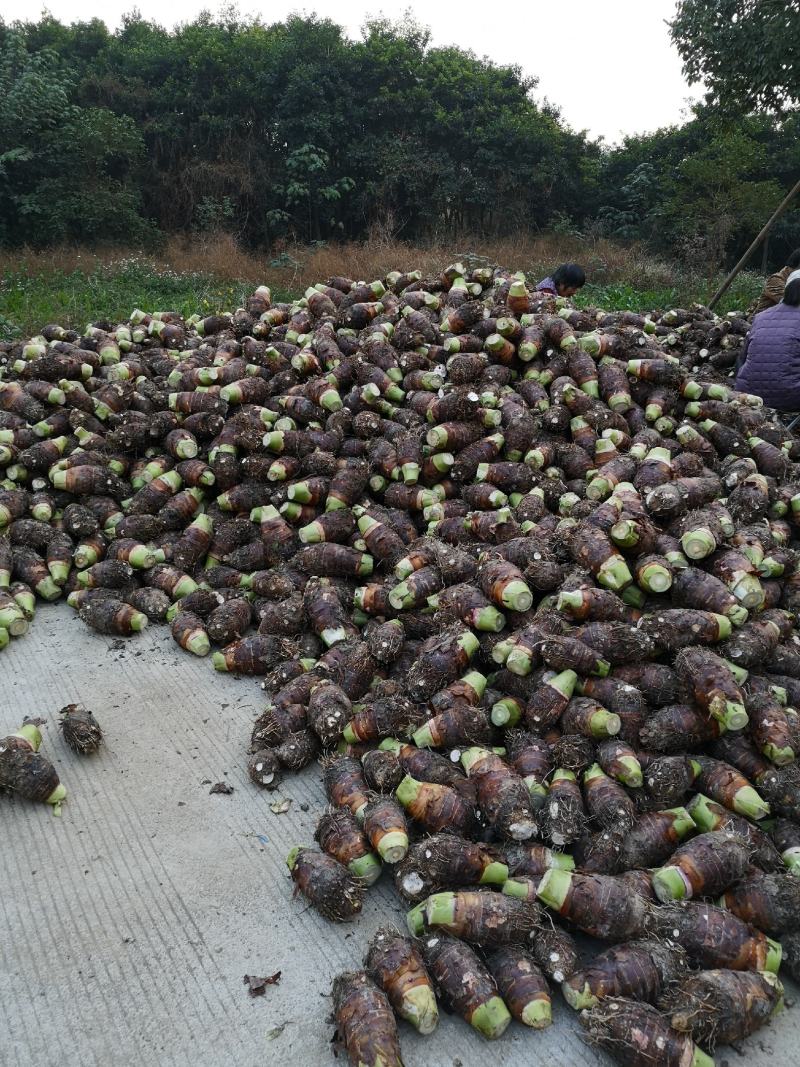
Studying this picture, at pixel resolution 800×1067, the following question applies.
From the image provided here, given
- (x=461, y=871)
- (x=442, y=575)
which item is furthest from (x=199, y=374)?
(x=461, y=871)

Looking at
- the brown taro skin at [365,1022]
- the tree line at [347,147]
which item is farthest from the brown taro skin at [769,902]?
the tree line at [347,147]

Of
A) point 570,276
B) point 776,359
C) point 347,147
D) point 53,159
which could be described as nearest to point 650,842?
point 776,359

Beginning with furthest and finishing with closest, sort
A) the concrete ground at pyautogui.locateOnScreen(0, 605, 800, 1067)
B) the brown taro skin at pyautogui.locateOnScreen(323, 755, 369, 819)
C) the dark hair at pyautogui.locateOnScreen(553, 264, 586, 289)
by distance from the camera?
the dark hair at pyautogui.locateOnScreen(553, 264, 586, 289), the brown taro skin at pyautogui.locateOnScreen(323, 755, 369, 819), the concrete ground at pyautogui.locateOnScreen(0, 605, 800, 1067)

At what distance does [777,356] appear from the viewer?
6.17m

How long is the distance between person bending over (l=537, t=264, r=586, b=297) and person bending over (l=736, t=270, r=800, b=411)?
1.92 meters

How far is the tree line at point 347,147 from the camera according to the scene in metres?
19.7

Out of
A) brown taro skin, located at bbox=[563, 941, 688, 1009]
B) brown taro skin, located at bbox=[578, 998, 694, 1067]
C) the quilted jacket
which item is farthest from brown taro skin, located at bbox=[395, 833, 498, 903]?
the quilted jacket

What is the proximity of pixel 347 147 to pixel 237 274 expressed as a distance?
27.3 feet

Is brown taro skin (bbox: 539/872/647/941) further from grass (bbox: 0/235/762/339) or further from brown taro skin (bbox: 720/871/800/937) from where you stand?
grass (bbox: 0/235/762/339)

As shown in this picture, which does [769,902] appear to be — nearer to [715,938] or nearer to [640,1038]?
[715,938]

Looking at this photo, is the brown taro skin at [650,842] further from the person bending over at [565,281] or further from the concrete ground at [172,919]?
the person bending over at [565,281]

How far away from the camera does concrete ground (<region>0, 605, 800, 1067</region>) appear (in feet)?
7.57

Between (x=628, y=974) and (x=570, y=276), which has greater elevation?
(x=570, y=276)

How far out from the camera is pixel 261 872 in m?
2.92
